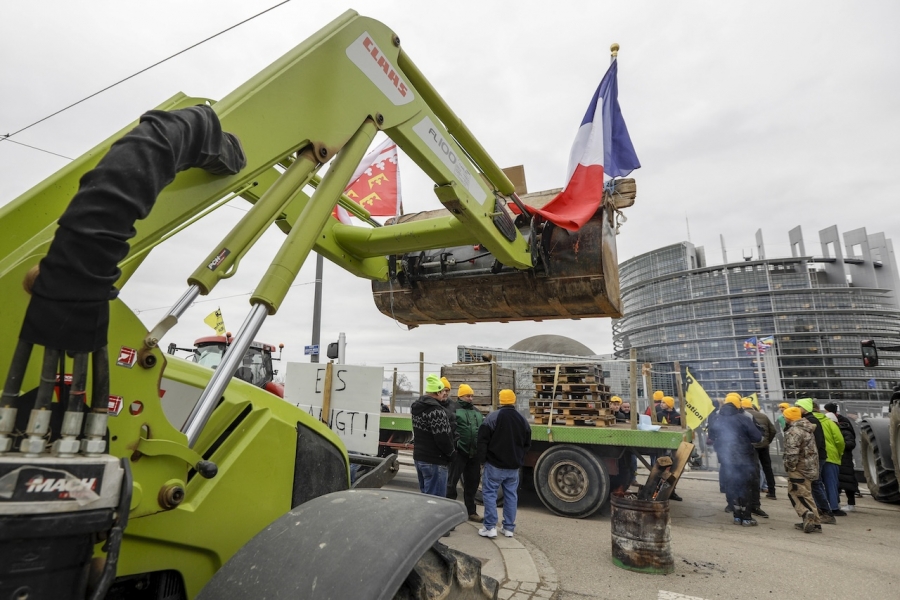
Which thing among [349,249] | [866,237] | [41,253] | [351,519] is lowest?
[351,519]

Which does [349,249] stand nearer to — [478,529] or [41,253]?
[41,253]

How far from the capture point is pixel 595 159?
16.3 ft

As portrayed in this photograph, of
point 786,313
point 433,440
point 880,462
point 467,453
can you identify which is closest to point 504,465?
point 433,440

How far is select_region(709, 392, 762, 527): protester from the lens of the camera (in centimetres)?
757

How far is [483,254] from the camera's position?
4.74m

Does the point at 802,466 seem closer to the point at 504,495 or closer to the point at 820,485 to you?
the point at 820,485

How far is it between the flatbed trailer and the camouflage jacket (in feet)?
4.62

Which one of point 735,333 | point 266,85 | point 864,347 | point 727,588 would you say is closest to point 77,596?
point 266,85

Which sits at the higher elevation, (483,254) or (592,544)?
(483,254)

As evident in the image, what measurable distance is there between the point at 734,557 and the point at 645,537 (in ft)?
5.02

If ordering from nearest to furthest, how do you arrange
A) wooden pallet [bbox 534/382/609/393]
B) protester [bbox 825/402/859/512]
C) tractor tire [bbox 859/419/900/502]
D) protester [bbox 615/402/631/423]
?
wooden pallet [bbox 534/382/609/393] < protester [bbox 825/402/859/512] < tractor tire [bbox 859/419/900/502] < protester [bbox 615/402/631/423]

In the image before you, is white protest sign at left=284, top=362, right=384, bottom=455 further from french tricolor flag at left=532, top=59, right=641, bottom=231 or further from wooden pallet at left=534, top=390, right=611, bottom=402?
french tricolor flag at left=532, top=59, right=641, bottom=231

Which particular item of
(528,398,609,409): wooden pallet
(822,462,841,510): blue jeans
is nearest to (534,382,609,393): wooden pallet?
(528,398,609,409): wooden pallet

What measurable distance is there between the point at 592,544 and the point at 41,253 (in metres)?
6.45
